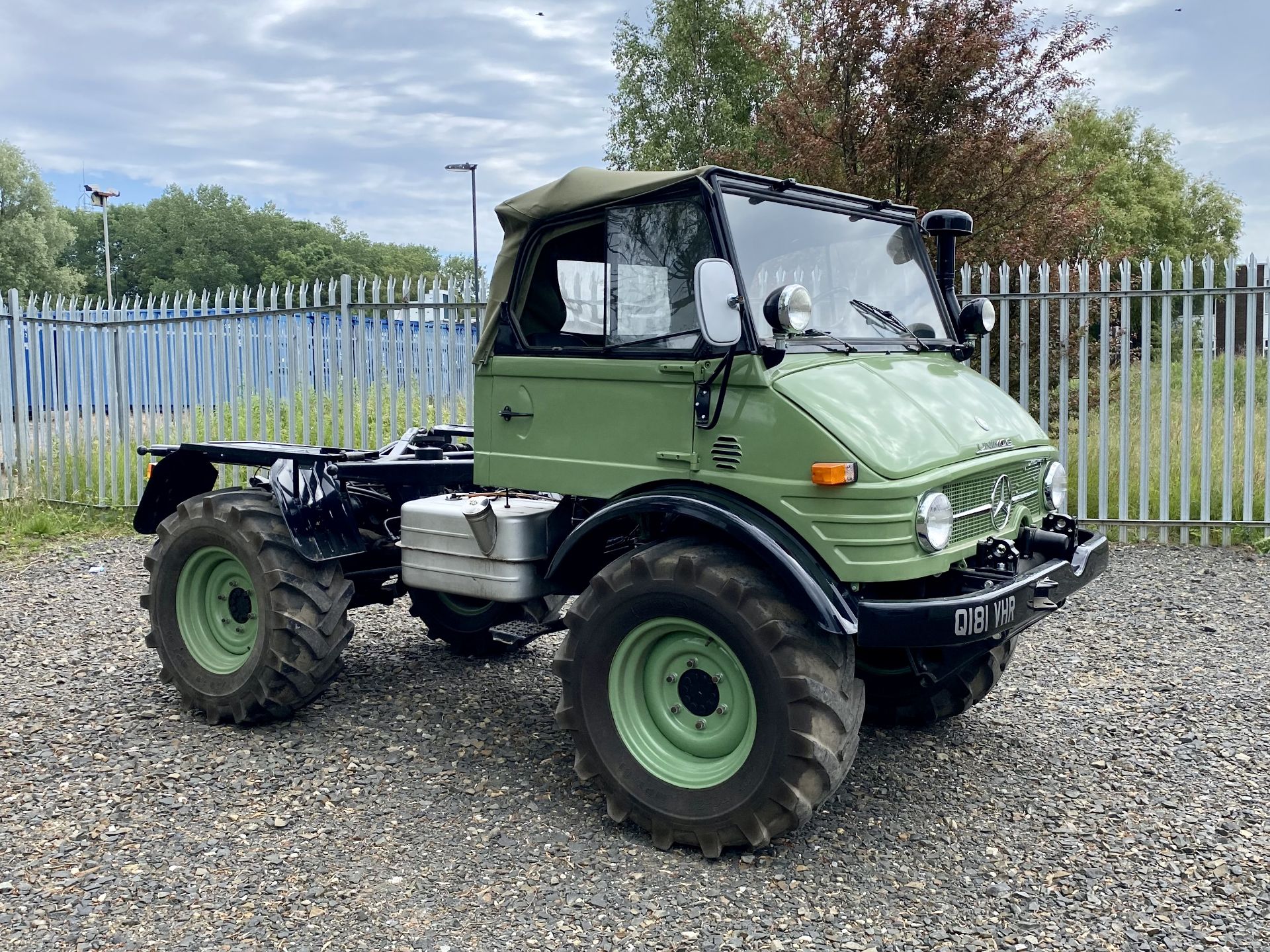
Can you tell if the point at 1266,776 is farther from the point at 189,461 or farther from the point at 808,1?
the point at 808,1

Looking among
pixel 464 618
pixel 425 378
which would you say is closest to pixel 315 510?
pixel 464 618

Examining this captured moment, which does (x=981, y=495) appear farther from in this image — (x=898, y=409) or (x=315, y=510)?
(x=315, y=510)

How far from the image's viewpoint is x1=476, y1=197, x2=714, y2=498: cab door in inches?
157

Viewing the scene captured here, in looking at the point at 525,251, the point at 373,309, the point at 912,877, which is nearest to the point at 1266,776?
the point at 912,877

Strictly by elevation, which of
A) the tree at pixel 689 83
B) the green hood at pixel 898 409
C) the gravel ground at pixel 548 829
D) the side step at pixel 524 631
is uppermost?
the tree at pixel 689 83

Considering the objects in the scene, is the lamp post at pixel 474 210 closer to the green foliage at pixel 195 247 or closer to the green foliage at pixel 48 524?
the green foliage at pixel 48 524

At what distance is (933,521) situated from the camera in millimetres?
3613

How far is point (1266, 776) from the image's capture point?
14.8 feet

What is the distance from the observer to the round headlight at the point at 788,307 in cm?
361

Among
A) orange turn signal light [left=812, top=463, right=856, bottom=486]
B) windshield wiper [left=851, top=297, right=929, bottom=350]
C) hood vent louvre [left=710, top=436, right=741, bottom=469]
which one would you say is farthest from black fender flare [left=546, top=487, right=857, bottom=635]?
windshield wiper [left=851, top=297, right=929, bottom=350]

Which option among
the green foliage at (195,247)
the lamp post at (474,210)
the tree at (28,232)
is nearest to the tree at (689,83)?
the lamp post at (474,210)

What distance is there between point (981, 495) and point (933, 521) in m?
0.49

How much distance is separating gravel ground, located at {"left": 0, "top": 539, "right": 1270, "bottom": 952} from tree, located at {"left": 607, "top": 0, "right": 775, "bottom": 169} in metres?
21.2

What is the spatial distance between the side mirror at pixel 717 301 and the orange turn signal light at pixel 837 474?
55cm
